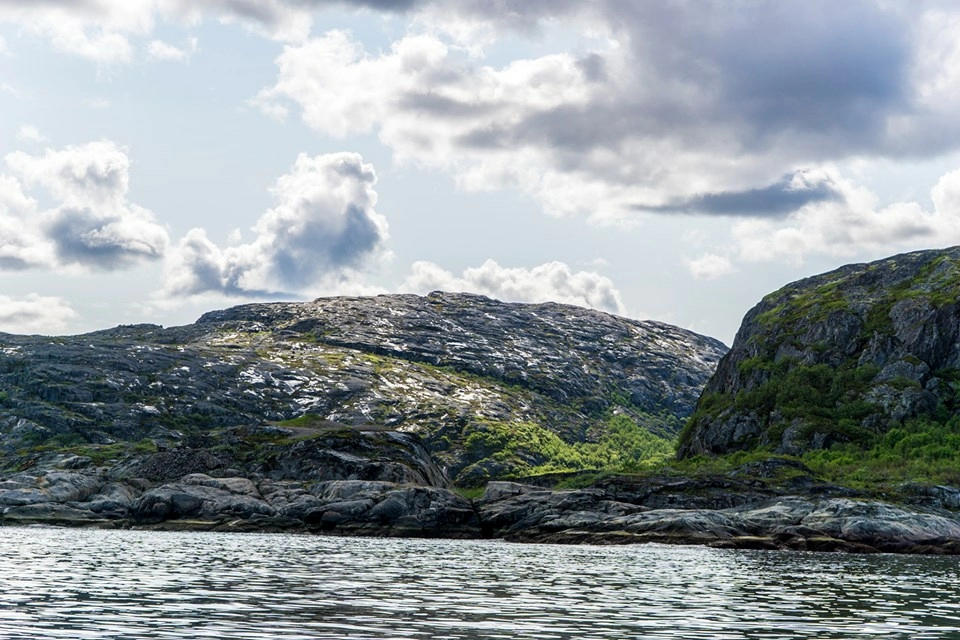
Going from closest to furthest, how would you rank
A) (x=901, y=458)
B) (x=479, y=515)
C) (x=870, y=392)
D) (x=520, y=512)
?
(x=520, y=512) < (x=479, y=515) < (x=901, y=458) < (x=870, y=392)

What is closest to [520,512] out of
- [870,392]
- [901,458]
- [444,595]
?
[901,458]

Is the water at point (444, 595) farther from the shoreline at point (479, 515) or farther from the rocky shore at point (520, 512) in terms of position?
the shoreline at point (479, 515)

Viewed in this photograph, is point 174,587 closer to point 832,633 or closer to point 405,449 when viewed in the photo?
point 832,633

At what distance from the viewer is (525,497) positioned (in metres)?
134

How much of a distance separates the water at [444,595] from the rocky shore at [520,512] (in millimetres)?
28411

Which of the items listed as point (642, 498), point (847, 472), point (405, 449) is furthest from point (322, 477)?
point (847, 472)

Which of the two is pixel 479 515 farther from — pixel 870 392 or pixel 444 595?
pixel 870 392

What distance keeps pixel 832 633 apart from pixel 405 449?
443ft

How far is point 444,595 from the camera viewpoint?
4453 centimetres

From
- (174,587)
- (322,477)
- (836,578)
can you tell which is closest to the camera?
(174,587)

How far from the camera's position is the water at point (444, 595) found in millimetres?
32219

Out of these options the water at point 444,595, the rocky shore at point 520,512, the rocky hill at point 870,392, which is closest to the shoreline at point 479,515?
the rocky shore at point 520,512

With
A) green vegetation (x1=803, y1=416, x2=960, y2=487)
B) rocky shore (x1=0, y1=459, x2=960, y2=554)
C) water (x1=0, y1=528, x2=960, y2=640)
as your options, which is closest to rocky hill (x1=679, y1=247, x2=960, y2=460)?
green vegetation (x1=803, y1=416, x2=960, y2=487)

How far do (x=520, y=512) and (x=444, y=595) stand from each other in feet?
283
